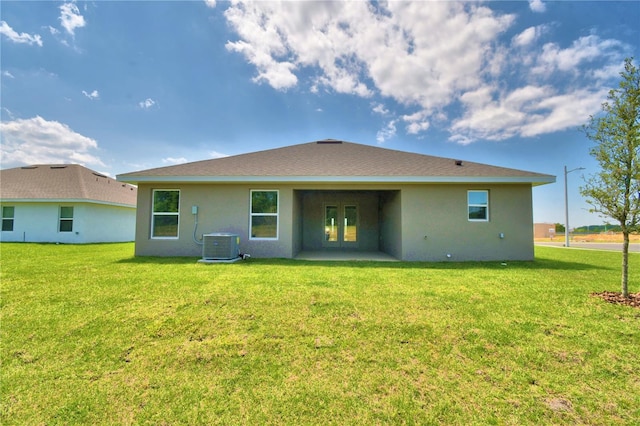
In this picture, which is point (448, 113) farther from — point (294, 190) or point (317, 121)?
point (294, 190)

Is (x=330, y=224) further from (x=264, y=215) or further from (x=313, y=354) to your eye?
(x=313, y=354)

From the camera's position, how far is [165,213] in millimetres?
10172

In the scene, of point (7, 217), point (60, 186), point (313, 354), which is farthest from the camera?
point (60, 186)

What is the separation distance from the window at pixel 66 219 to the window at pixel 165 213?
996cm

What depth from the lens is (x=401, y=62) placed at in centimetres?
1134

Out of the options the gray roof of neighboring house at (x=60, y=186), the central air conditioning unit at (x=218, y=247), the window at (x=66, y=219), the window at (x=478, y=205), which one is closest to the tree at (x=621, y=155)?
the window at (x=478, y=205)

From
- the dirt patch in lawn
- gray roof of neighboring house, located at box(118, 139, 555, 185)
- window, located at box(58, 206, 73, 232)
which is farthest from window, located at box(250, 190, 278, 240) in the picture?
window, located at box(58, 206, 73, 232)

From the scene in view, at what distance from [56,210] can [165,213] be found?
1100 centimetres

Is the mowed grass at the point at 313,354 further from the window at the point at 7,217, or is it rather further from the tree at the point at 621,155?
the window at the point at 7,217

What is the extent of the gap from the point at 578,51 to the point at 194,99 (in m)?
16.6

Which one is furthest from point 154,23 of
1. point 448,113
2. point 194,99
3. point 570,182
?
point 570,182

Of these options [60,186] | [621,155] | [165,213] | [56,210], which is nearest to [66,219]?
[56,210]

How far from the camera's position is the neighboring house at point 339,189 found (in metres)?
9.57

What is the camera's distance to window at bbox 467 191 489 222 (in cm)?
988
